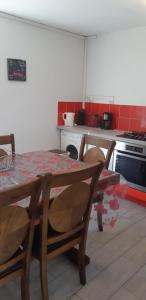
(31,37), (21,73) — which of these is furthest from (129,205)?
(31,37)

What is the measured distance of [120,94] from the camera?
3.55 metres

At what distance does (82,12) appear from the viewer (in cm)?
270

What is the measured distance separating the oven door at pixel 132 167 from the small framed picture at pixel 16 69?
1561mm

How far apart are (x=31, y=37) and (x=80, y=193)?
2.50 meters

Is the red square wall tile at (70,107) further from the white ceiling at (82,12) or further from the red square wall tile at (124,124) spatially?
the white ceiling at (82,12)

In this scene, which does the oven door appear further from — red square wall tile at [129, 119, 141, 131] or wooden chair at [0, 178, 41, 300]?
wooden chair at [0, 178, 41, 300]

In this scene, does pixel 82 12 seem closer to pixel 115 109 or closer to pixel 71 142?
pixel 115 109

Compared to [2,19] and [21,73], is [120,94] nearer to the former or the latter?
[21,73]

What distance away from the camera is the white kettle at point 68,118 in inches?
147

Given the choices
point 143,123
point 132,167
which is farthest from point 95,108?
point 132,167

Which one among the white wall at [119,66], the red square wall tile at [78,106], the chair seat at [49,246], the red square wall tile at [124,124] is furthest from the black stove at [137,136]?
the chair seat at [49,246]

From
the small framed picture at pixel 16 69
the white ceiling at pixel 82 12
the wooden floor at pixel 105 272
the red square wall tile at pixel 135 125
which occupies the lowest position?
the wooden floor at pixel 105 272

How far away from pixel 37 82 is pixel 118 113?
1256 mm

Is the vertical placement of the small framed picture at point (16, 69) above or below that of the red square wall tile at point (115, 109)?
above
